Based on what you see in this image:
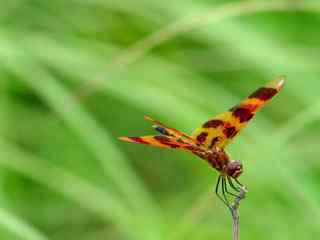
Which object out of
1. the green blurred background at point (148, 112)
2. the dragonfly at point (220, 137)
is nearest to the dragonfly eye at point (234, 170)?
the dragonfly at point (220, 137)

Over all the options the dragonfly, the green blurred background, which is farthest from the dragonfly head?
the green blurred background

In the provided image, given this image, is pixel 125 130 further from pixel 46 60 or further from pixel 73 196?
pixel 73 196

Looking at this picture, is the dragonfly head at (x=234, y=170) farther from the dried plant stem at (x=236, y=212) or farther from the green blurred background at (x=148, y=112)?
the green blurred background at (x=148, y=112)

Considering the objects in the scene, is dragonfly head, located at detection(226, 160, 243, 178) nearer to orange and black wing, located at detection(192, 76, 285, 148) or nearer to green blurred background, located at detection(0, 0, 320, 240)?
orange and black wing, located at detection(192, 76, 285, 148)

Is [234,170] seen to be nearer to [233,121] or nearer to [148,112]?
[233,121]

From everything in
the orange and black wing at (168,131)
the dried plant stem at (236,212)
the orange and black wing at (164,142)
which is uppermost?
the orange and black wing at (168,131)

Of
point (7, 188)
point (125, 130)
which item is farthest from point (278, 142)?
point (125, 130)
